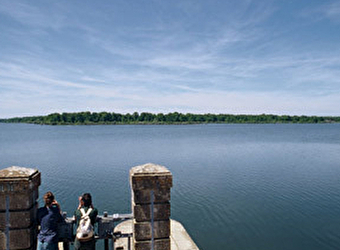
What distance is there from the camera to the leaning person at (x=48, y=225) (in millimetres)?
5125

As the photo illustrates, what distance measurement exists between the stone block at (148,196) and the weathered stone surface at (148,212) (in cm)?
10

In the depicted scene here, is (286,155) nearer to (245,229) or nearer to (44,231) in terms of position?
(245,229)

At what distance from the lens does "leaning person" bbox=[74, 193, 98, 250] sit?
522 centimetres

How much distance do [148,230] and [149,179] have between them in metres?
1.04

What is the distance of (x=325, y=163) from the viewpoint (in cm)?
3425

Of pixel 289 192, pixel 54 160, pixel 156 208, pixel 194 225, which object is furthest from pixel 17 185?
pixel 54 160

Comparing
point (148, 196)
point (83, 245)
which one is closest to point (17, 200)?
point (83, 245)

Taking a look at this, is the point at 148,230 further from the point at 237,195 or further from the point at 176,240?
the point at 237,195

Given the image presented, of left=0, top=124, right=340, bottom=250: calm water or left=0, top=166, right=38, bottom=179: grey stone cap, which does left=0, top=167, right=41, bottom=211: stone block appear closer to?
left=0, top=166, right=38, bottom=179: grey stone cap

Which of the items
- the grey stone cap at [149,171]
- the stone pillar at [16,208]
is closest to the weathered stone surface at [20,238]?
the stone pillar at [16,208]

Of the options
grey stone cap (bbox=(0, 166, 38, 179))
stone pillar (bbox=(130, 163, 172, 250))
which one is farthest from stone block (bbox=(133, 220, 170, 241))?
grey stone cap (bbox=(0, 166, 38, 179))

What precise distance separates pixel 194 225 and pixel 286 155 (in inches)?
1234

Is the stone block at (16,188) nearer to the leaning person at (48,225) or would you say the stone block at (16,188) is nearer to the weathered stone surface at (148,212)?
the leaning person at (48,225)

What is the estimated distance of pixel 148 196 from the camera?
5129mm
